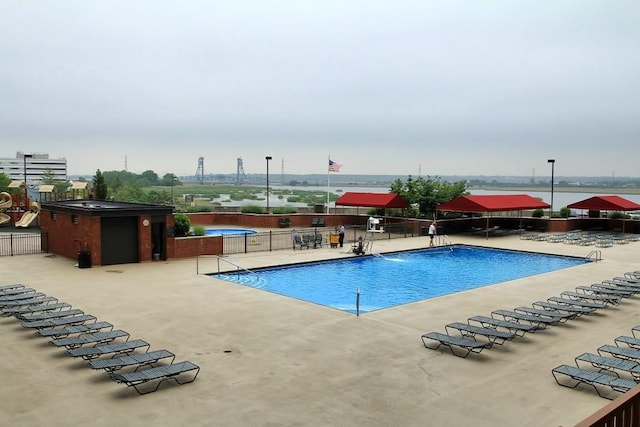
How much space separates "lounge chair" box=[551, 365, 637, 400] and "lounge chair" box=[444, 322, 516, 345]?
2167 mm

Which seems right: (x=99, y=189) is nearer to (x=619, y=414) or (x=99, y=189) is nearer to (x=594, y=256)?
(x=594, y=256)

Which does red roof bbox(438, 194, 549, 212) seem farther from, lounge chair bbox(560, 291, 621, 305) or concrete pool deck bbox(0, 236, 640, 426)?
lounge chair bbox(560, 291, 621, 305)

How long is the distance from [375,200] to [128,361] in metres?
33.6

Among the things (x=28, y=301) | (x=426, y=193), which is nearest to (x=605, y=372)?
(x=28, y=301)

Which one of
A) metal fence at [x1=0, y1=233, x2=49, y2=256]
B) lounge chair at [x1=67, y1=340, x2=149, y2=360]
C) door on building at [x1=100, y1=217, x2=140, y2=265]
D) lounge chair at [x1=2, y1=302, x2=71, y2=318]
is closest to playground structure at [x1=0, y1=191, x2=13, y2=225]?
metal fence at [x1=0, y1=233, x2=49, y2=256]

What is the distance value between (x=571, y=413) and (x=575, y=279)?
48.6 ft

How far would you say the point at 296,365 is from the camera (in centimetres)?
1181

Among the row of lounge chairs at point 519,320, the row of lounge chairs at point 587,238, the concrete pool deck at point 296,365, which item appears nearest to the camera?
the concrete pool deck at point 296,365

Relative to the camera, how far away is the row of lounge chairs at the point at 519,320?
13109 millimetres

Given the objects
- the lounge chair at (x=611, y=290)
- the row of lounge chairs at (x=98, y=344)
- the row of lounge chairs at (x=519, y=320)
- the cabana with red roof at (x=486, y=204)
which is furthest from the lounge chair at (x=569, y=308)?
the cabana with red roof at (x=486, y=204)

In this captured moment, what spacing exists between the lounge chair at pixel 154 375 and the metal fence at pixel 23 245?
64.4ft

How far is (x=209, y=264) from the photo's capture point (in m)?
25.4

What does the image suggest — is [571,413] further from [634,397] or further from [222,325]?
[222,325]

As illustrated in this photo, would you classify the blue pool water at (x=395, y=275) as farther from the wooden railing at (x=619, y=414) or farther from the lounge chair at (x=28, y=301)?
the wooden railing at (x=619, y=414)
